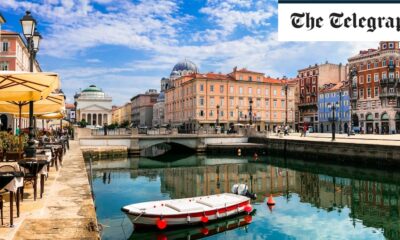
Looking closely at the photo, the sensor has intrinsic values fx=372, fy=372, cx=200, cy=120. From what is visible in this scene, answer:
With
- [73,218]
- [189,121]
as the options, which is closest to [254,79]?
[189,121]

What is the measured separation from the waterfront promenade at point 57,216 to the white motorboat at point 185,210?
134 inches

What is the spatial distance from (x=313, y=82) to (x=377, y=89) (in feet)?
85.8

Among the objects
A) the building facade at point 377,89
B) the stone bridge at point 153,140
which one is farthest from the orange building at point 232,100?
the stone bridge at point 153,140

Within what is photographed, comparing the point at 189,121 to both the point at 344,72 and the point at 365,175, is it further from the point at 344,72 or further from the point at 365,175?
the point at 365,175

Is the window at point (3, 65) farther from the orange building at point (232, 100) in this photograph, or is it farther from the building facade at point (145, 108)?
the building facade at point (145, 108)

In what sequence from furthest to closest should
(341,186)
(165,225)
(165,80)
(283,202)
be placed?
1. (165,80)
2. (341,186)
3. (283,202)
4. (165,225)

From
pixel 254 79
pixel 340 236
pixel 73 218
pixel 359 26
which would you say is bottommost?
pixel 340 236

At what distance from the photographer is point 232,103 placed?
82.2 metres

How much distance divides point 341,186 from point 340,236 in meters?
13.0

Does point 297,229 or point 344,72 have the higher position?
point 344,72

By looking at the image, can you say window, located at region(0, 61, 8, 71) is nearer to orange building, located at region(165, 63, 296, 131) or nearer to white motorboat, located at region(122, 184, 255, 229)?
orange building, located at region(165, 63, 296, 131)

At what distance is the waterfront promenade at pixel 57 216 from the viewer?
6.66 meters

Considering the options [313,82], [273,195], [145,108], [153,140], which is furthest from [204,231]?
[145,108]

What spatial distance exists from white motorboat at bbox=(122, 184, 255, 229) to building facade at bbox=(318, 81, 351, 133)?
68.7 metres
